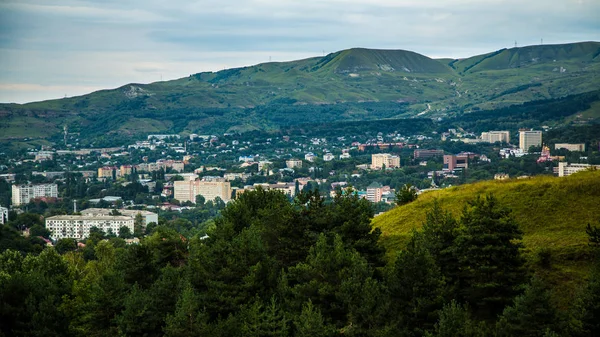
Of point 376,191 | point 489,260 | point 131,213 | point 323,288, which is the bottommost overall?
point 131,213

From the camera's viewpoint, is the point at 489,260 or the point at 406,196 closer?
the point at 489,260

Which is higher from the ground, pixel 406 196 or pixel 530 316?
pixel 406 196

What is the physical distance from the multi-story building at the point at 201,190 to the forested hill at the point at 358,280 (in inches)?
4537

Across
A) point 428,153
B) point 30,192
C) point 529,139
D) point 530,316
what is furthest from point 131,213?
point 530,316

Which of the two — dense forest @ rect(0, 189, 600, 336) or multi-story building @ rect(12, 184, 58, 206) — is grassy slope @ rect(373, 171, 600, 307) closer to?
dense forest @ rect(0, 189, 600, 336)

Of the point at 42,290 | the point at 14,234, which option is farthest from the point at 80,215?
the point at 42,290

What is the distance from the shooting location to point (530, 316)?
2000 centimetres

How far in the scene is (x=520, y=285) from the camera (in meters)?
22.1

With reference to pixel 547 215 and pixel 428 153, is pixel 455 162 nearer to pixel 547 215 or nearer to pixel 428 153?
pixel 428 153

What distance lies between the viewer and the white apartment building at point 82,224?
346ft

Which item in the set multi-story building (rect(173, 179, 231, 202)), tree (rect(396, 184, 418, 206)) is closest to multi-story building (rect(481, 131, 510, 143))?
multi-story building (rect(173, 179, 231, 202))

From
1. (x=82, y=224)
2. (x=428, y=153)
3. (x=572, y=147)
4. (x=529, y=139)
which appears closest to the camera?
(x=82, y=224)

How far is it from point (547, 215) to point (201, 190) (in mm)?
126062

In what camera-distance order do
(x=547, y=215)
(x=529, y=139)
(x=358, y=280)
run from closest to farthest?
1. (x=358, y=280)
2. (x=547, y=215)
3. (x=529, y=139)
